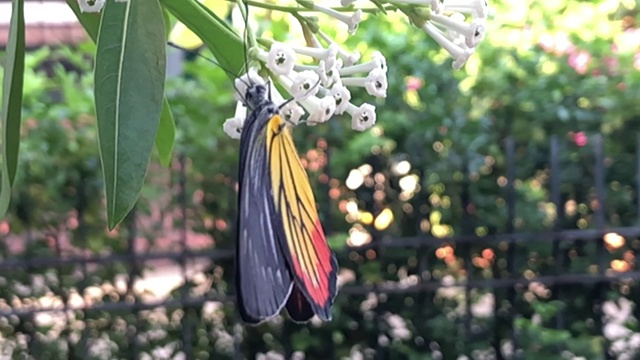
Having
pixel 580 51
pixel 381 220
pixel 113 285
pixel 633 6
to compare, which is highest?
pixel 633 6

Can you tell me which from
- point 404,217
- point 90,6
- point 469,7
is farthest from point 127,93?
point 404,217

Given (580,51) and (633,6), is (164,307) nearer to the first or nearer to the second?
(580,51)

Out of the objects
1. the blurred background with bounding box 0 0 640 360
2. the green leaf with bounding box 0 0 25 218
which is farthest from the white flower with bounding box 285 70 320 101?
the blurred background with bounding box 0 0 640 360

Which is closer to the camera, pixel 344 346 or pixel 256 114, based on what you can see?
pixel 256 114

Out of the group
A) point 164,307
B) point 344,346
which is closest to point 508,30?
point 344,346

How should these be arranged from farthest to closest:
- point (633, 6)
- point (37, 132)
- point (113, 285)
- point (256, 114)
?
1. point (633, 6)
2. point (113, 285)
3. point (37, 132)
4. point (256, 114)

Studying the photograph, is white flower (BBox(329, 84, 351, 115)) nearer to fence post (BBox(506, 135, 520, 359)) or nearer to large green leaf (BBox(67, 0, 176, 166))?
large green leaf (BBox(67, 0, 176, 166))

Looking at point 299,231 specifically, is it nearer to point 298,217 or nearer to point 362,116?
point 298,217

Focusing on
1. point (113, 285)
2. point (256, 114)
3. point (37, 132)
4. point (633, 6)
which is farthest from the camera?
point (633, 6)
